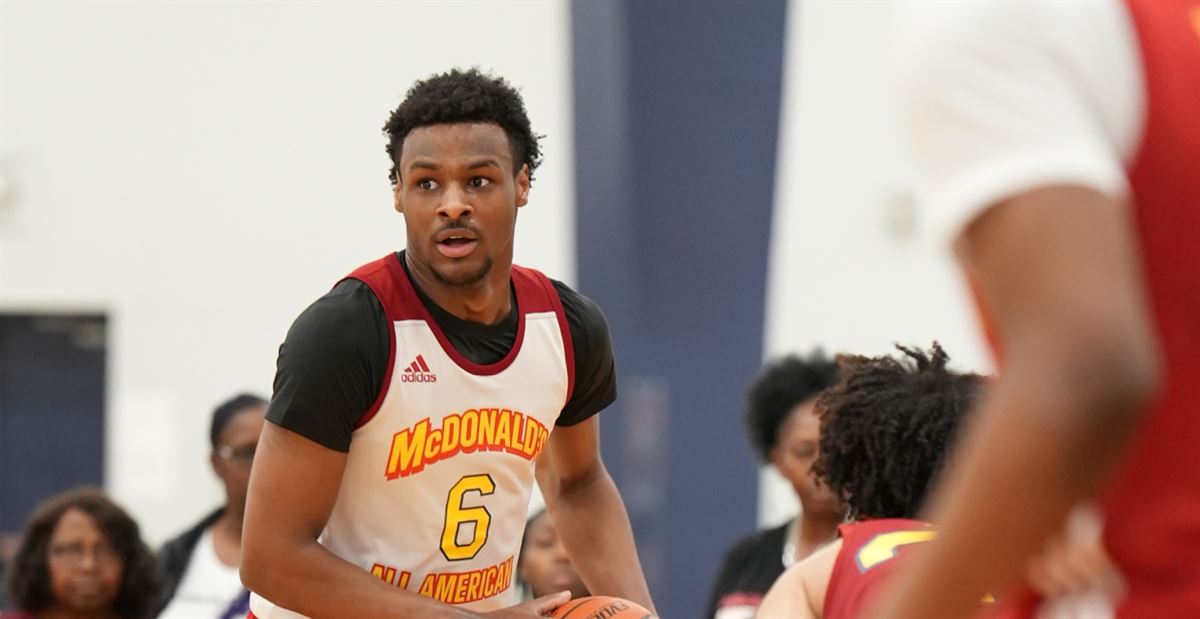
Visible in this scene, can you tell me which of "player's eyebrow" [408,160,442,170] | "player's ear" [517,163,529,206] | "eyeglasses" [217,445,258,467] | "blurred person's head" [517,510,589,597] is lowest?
"blurred person's head" [517,510,589,597]

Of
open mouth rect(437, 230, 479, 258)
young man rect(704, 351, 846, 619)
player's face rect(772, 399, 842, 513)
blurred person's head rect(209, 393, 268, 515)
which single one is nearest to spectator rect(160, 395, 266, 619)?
blurred person's head rect(209, 393, 268, 515)

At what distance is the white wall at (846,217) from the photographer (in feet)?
32.6

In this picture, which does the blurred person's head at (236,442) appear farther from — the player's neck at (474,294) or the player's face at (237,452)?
the player's neck at (474,294)

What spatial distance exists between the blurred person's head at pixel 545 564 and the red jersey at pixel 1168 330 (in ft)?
15.1

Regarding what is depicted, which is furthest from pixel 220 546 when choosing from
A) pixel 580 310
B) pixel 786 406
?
pixel 580 310

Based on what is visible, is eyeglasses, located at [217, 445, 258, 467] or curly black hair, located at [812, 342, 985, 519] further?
eyeglasses, located at [217, 445, 258, 467]

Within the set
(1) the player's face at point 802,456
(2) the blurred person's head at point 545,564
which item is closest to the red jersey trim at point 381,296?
(1) the player's face at point 802,456

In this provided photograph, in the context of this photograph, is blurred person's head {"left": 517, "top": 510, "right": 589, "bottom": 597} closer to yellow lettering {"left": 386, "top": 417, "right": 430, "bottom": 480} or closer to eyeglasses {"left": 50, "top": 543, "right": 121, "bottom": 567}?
eyeglasses {"left": 50, "top": 543, "right": 121, "bottom": 567}

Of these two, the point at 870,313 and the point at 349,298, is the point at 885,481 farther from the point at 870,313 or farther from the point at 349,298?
the point at 870,313

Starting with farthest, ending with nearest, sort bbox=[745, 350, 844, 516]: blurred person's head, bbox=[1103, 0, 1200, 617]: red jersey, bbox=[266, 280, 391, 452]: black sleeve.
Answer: bbox=[745, 350, 844, 516]: blurred person's head → bbox=[266, 280, 391, 452]: black sleeve → bbox=[1103, 0, 1200, 617]: red jersey

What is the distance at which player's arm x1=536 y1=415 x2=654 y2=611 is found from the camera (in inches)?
146

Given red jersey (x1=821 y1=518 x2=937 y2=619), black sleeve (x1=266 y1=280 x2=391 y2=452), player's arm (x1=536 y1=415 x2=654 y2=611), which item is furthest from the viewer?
player's arm (x1=536 y1=415 x2=654 y2=611)

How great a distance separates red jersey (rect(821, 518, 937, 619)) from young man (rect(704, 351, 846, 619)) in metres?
2.03

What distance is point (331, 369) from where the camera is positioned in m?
2.98
